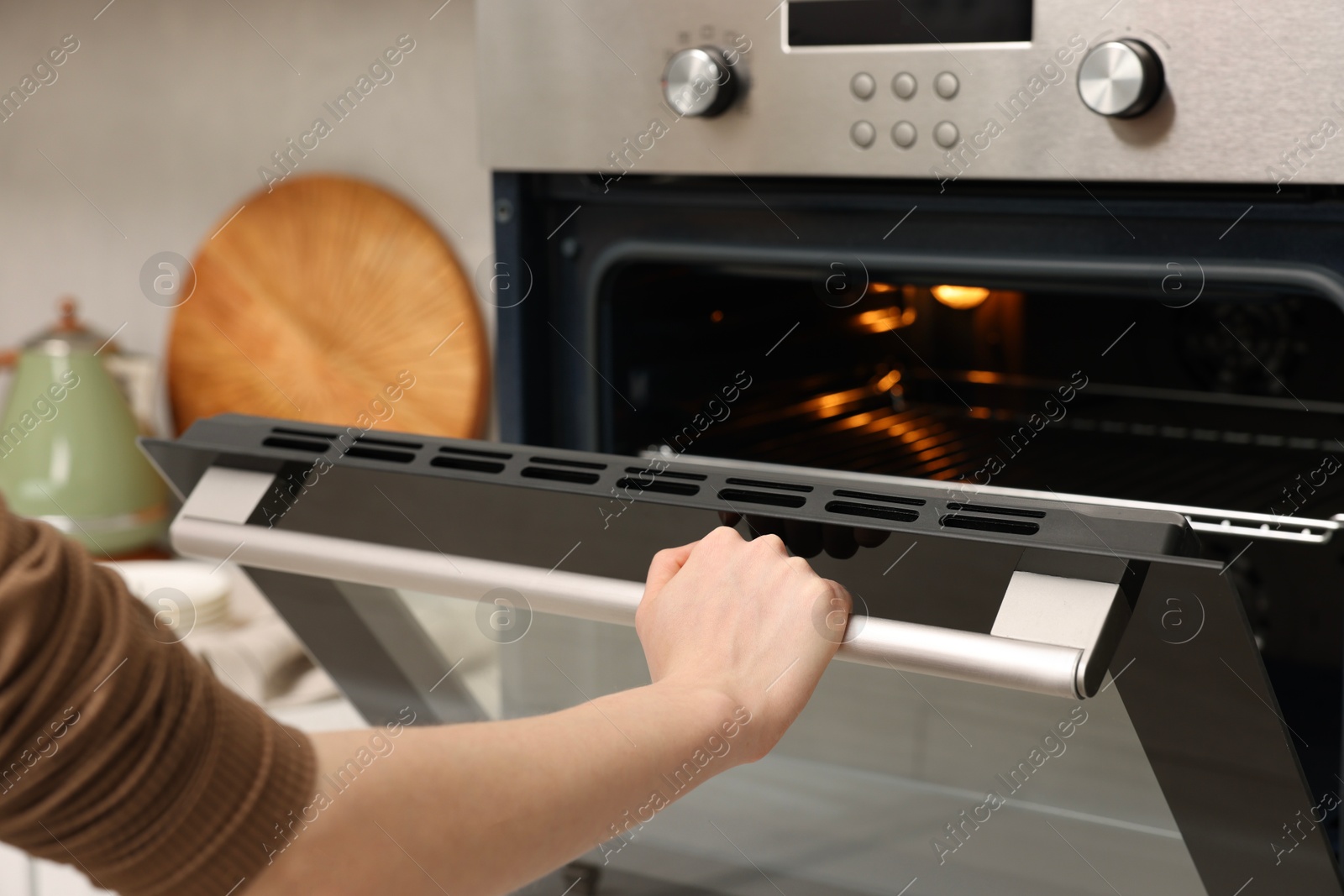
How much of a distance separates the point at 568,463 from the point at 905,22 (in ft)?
0.98

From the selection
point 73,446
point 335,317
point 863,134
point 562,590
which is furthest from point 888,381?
point 73,446

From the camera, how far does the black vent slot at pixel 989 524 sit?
46cm

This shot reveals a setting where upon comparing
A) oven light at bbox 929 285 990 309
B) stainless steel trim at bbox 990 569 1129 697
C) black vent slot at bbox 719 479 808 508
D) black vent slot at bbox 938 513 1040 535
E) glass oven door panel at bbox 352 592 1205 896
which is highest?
black vent slot at bbox 719 479 808 508

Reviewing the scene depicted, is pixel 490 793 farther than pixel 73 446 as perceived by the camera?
No

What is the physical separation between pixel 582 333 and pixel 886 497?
1.18 ft

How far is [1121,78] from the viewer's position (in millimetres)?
581

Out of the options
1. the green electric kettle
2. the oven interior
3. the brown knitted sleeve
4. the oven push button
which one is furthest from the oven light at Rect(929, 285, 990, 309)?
the green electric kettle

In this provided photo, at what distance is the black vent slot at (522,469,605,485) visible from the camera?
1.79 ft

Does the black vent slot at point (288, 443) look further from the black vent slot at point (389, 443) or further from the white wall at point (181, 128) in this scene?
the white wall at point (181, 128)

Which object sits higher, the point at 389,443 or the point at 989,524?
the point at 389,443

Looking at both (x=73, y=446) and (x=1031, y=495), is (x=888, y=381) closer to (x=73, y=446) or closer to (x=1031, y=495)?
(x=1031, y=495)

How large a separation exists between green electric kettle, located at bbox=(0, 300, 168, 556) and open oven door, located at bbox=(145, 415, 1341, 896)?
1.02 metres

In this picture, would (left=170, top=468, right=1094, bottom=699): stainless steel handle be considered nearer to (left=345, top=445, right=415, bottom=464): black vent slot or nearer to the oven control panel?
(left=345, top=445, right=415, bottom=464): black vent slot

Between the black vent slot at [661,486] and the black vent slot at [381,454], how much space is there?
12 centimetres
